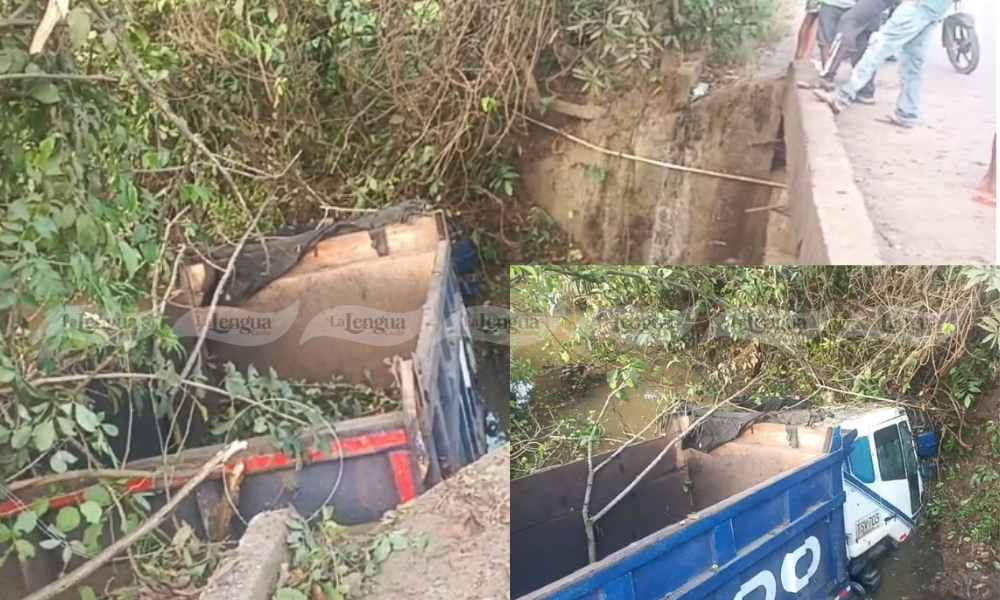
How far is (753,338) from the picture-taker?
3.93 ft

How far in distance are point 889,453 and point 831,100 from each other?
→ 29.7 inches

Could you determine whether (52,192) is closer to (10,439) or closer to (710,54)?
(10,439)

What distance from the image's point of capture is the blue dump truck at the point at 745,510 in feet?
3.60

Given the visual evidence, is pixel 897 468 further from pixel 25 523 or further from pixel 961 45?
pixel 25 523

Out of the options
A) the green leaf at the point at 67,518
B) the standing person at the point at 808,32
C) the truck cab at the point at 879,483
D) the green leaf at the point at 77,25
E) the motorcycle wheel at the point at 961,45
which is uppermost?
the green leaf at the point at 77,25

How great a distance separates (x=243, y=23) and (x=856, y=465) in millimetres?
1619

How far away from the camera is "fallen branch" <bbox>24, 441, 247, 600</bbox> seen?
1.33 m

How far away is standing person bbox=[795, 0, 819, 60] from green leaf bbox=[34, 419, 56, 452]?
162 cm

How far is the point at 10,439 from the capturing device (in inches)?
51.7

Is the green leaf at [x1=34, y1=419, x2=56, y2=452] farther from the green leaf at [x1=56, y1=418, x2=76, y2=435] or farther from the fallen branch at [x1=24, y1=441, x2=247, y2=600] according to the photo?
the fallen branch at [x1=24, y1=441, x2=247, y2=600]

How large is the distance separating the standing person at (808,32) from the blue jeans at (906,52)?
104mm

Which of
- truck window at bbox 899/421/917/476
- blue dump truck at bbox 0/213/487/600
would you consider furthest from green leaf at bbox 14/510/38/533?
truck window at bbox 899/421/917/476

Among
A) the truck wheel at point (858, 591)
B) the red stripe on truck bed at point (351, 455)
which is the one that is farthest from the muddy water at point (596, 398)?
the red stripe on truck bed at point (351, 455)

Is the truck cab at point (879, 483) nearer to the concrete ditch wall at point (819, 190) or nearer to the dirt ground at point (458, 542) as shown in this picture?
the concrete ditch wall at point (819, 190)
